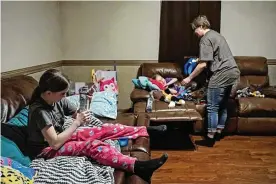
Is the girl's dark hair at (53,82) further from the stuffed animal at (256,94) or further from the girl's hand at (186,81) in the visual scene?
the stuffed animal at (256,94)

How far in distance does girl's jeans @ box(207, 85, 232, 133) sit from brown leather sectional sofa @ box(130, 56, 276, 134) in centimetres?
14

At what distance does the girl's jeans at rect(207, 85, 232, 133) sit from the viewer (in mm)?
3620

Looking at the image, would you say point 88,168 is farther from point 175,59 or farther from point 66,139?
point 175,59

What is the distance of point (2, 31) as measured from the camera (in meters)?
2.87

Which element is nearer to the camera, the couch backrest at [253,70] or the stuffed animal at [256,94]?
the stuffed animal at [256,94]

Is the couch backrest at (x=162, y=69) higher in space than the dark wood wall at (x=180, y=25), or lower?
lower

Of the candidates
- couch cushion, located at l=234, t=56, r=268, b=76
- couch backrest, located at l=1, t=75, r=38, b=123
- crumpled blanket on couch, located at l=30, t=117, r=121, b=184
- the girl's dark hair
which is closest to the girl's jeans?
couch cushion, located at l=234, t=56, r=268, b=76

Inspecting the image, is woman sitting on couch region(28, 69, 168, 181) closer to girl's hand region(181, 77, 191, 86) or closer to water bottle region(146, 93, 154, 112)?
water bottle region(146, 93, 154, 112)

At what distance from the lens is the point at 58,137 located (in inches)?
73.5

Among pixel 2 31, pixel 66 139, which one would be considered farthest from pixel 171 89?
pixel 66 139

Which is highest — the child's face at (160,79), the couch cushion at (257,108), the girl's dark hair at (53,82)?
the girl's dark hair at (53,82)

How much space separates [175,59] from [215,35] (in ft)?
4.23

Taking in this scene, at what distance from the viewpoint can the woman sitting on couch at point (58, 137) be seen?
1.85 meters

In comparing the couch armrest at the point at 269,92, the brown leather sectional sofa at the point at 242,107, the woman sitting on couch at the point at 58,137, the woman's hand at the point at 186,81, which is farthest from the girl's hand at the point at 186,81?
the woman sitting on couch at the point at 58,137
